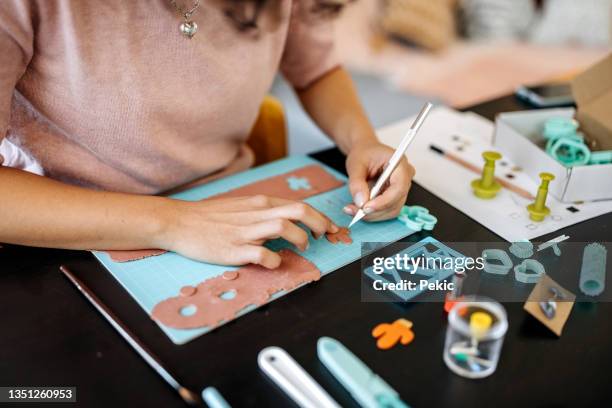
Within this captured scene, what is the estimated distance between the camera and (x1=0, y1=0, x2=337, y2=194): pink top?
747 millimetres

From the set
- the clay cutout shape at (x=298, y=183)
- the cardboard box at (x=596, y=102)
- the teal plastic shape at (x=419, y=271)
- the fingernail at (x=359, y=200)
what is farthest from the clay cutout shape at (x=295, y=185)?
the cardboard box at (x=596, y=102)

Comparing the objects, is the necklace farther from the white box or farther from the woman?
the white box

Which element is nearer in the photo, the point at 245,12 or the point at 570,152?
the point at 245,12

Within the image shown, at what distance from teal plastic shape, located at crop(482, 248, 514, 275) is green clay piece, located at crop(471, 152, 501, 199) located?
0.15 metres

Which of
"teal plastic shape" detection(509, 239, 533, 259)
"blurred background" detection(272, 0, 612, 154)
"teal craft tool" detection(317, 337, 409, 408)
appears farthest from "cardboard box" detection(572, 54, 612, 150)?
"blurred background" detection(272, 0, 612, 154)

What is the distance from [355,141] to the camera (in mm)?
1022

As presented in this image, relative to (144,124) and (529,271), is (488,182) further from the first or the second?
(144,124)

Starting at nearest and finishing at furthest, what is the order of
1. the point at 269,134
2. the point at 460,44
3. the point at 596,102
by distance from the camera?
the point at 596,102, the point at 269,134, the point at 460,44

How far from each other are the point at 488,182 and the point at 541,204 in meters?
0.10

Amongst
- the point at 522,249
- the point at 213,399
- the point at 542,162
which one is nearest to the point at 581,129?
the point at 542,162

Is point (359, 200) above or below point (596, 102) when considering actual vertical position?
below

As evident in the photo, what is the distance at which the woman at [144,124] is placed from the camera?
73 cm

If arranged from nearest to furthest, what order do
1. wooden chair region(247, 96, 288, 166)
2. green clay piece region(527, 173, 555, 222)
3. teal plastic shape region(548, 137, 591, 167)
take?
green clay piece region(527, 173, 555, 222), teal plastic shape region(548, 137, 591, 167), wooden chair region(247, 96, 288, 166)

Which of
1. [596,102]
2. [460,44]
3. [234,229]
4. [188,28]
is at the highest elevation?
[188,28]
